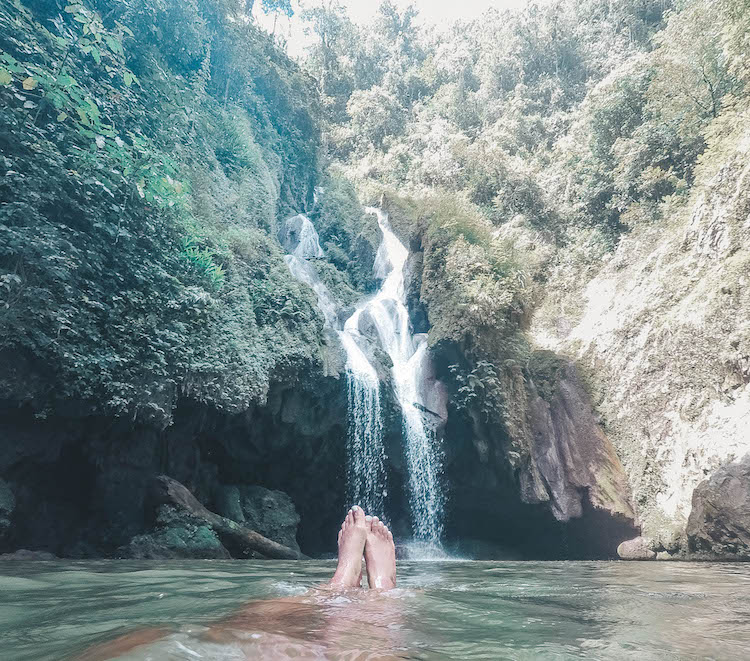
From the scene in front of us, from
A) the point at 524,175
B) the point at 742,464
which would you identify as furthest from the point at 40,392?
the point at 524,175

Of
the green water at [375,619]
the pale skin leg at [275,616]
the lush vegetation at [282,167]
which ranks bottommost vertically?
the green water at [375,619]

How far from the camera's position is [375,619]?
2246 millimetres

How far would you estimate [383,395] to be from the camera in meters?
11.5

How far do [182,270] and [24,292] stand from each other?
2.64 meters

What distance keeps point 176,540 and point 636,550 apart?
8579 millimetres

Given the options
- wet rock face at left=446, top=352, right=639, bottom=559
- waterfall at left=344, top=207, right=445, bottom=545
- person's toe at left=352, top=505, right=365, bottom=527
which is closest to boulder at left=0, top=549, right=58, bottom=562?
person's toe at left=352, top=505, right=365, bottom=527

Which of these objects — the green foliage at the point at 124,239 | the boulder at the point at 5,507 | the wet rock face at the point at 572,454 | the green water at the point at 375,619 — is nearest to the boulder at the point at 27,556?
the boulder at the point at 5,507

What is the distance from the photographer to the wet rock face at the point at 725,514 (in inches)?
295

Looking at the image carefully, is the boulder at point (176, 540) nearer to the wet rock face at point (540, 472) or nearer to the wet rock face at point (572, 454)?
the wet rock face at point (540, 472)

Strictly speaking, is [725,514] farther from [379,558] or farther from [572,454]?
[379,558]

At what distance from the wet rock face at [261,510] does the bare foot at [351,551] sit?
5743mm

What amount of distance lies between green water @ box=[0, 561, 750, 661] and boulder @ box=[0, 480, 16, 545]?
228 cm

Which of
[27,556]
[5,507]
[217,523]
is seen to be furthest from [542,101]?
[27,556]

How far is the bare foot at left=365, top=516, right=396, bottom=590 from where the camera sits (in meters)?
3.48
